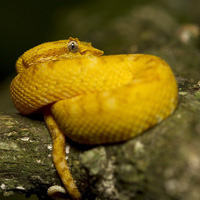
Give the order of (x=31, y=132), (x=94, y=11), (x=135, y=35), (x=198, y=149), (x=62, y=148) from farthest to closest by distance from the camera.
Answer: (x=94, y=11) → (x=135, y=35) → (x=31, y=132) → (x=62, y=148) → (x=198, y=149)

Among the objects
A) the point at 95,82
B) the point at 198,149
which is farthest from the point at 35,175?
the point at 198,149

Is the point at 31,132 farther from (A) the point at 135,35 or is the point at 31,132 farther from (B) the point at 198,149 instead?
(A) the point at 135,35

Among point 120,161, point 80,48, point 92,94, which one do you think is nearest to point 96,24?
point 80,48

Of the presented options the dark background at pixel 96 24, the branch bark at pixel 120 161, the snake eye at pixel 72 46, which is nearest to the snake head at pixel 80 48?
the snake eye at pixel 72 46

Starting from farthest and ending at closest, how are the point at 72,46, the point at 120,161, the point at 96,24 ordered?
the point at 96,24, the point at 72,46, the point at 120,161

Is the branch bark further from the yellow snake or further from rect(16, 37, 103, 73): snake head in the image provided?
rect(16, 37, 103, 73): snake head

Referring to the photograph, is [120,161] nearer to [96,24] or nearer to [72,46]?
[72,46]

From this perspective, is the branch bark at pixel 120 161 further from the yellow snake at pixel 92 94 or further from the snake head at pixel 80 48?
the snake head at pixel 80 48
